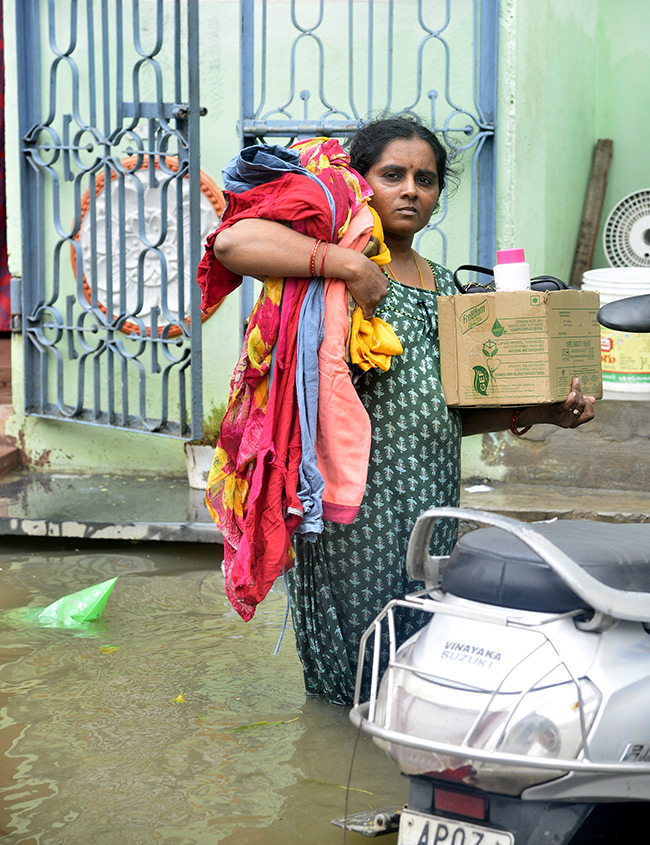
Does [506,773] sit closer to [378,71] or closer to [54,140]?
[378,71]

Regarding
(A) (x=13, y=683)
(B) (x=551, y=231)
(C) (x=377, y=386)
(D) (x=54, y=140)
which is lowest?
(A) (x=13, y=683)

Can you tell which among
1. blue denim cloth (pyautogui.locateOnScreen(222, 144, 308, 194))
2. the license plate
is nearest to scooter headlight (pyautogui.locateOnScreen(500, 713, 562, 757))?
the license plate

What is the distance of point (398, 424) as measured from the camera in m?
2.60

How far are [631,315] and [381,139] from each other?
863 millimetres

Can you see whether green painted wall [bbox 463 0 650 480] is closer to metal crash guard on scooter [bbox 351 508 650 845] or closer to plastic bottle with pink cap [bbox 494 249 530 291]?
plastic bottle with pink cap [bbox 494 249 530 291]

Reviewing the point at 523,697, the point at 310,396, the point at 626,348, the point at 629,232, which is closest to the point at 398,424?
the point at 310,396

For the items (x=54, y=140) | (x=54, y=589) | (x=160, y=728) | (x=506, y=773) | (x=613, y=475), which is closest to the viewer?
(x=506, y=773)

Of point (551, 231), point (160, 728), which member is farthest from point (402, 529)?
point (551, 231)

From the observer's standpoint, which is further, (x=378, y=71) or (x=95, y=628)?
(x=378, y=71)

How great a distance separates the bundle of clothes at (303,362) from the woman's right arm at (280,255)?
0.10 ft

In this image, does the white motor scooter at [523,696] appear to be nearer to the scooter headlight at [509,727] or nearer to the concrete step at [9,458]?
the scooter headlight at [509,727]

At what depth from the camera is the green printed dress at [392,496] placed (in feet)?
8.49

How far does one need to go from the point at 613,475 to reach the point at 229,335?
207 cm

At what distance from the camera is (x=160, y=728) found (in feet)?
9.14
